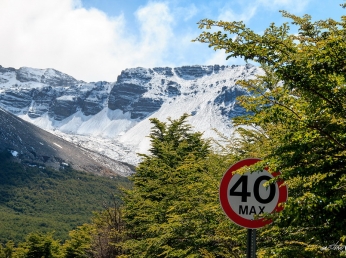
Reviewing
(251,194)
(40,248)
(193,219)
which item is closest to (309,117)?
(251,194)

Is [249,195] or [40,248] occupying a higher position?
[249,195]

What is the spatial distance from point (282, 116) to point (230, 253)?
197 inches

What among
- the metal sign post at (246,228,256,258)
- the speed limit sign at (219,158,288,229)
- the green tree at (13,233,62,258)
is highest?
the speed limit sign at (219,158,288,229)

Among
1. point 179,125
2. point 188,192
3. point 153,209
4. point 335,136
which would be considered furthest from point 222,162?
point 179,125

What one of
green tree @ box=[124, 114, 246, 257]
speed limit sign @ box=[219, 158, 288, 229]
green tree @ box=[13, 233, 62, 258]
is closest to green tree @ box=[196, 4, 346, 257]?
speed limit sign @ box=[219, 158, 288, 229]

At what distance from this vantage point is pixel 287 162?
15.9 ft

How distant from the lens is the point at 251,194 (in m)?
4.95

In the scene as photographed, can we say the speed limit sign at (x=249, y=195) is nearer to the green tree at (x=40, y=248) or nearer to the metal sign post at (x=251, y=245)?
the metal sign post at (x=251, y=245)

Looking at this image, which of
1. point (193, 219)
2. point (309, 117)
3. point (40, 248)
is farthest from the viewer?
point (40, 248)

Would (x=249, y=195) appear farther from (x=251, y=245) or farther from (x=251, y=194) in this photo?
(x=251, y=245)

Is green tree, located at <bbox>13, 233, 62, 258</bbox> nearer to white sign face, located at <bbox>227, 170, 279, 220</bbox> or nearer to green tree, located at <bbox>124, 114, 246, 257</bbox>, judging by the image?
green tree, located at <bbox>124, 114, 246, 257</bbox>

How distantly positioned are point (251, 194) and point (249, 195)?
0.02 meters

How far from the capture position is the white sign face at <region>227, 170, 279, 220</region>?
16.1ft

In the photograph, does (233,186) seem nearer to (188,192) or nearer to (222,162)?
(222,162)
